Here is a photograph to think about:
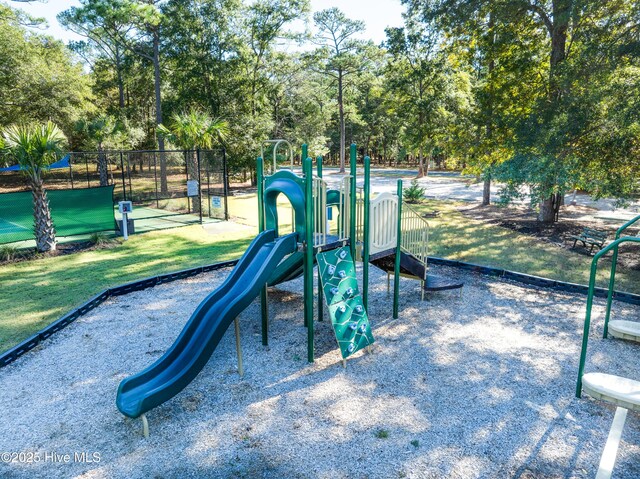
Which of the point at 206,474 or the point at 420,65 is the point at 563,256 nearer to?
the point at 206,474

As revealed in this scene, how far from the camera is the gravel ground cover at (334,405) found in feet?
13.0

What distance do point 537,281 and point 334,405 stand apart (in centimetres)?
593

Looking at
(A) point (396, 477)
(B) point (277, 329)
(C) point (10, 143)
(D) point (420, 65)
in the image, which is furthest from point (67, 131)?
(A) point (396, 477)

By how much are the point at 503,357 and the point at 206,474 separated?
13.6 feet

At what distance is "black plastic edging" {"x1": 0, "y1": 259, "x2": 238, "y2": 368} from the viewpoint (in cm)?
593

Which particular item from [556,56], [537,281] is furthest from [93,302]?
[556,56]

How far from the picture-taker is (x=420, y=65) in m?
20.1

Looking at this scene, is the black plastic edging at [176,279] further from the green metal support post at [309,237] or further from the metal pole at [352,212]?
the metal pole at [352,212]

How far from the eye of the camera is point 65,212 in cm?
1225

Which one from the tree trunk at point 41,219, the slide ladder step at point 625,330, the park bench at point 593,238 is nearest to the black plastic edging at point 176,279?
the slide ladder step at point 625,330

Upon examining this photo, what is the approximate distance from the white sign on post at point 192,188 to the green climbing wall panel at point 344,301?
10.7 metres

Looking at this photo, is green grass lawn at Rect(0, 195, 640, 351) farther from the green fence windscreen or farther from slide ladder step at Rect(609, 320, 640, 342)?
slide ladder step at Rect(609, 320, 640, 342)

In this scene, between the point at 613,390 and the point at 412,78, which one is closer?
the point at 613,390

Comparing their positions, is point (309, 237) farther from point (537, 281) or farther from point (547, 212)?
point (547, 212)
